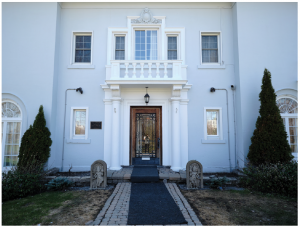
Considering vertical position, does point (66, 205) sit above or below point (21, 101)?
below

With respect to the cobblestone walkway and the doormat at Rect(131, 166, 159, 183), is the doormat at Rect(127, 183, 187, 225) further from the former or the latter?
the doormat at Rect(131, 166, 159, 183)

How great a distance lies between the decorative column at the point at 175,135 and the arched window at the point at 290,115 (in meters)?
4.25

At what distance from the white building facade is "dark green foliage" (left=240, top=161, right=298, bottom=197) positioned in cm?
166

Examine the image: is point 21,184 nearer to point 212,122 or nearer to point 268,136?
point 212,122

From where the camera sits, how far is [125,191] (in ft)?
18.5

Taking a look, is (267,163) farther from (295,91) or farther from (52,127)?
(52,127)

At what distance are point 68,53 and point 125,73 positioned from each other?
114 inches

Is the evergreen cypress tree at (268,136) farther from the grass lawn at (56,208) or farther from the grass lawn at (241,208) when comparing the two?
the grass lawn at (56,208)

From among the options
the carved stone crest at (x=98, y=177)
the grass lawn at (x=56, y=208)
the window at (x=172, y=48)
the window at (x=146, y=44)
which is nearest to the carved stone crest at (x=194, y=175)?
the grass lawn at (x=56, y=208)

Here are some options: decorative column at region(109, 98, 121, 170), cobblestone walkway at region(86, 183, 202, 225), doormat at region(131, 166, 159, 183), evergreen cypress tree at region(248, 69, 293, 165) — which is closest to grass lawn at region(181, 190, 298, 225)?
cobblestone walkway at region(86, 183, 202, 225)

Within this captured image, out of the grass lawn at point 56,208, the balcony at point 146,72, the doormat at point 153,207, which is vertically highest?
Result: the balcony at point 146,72

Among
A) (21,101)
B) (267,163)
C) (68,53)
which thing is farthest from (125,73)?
(267,163)

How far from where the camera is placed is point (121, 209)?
4312 mm

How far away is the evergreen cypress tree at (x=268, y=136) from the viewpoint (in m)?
6.80
